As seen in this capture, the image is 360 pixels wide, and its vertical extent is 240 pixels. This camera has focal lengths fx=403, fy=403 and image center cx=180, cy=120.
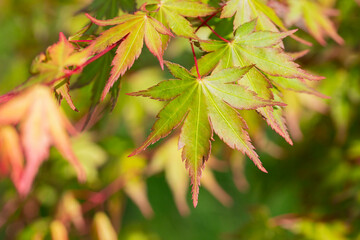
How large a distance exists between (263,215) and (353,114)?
469 millimetres

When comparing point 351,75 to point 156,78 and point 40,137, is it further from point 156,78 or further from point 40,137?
point 40,137

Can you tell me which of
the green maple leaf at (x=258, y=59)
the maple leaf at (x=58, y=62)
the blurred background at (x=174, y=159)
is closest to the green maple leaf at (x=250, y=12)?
the green maple leaf at (x=258, y=59)

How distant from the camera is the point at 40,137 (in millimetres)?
518

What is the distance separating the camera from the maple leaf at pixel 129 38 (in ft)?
1.92

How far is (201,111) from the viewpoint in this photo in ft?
2.01

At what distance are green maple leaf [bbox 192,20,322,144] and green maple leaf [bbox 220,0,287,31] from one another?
0.03m

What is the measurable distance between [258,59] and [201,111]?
123mm

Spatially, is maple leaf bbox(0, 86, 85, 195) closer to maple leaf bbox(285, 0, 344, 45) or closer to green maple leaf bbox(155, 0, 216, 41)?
green maple leaf bbox(155, 0, 216, 41)

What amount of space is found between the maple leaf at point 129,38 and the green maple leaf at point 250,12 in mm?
117

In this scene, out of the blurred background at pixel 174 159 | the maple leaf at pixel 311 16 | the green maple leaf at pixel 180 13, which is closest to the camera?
the green maple leaf at pixel 180 13

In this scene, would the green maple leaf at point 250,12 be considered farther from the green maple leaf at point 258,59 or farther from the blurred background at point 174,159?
the blurred background at point 174,159

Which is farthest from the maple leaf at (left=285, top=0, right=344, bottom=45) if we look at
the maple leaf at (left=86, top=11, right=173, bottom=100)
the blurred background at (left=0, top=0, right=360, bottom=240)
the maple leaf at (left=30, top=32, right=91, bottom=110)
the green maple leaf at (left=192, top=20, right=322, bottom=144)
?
the maple leaf at (left=30, top=32, right=91, bottom=110)

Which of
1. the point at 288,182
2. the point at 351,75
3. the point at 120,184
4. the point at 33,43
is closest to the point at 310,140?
the point at 288,182

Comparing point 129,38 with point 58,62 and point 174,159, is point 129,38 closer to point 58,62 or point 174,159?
point 58,62
